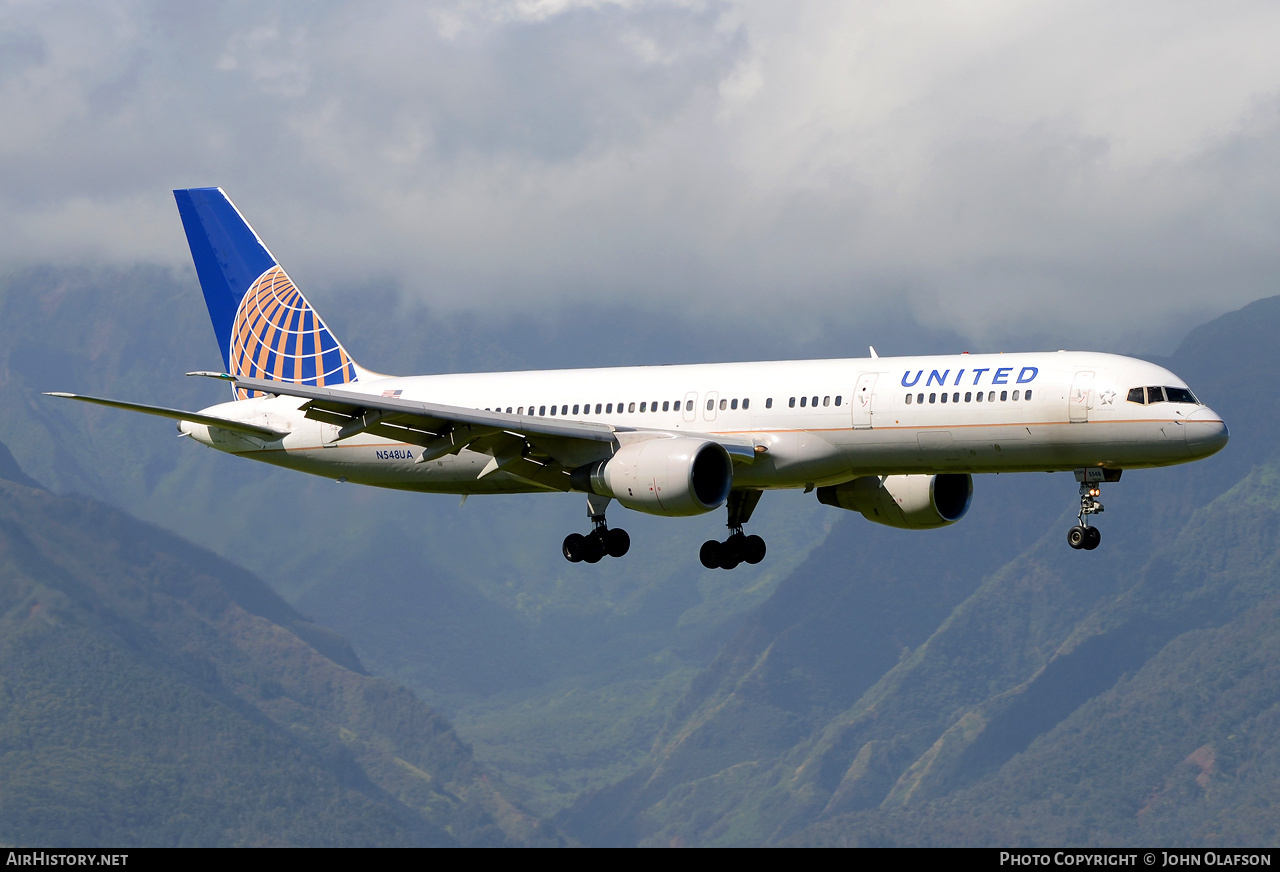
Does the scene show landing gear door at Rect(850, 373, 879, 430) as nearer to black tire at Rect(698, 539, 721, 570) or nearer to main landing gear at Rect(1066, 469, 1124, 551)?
main landing gear at Rect(1066, 469, 1124, 551)

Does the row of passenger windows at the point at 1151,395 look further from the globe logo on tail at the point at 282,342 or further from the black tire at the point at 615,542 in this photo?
the globe logo on tail at the point at 282,342

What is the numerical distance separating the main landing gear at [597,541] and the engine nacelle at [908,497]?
24.3 ft

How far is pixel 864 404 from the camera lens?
54.1 metres

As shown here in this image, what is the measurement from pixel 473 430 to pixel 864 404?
11.9m

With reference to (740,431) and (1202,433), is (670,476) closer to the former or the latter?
(740,431)

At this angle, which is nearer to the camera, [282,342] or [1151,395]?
[1151,395]

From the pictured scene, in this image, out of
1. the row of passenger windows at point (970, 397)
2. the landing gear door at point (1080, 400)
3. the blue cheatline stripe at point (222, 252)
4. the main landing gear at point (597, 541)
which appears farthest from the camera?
the blue cheatline stripe at point (222, 252)

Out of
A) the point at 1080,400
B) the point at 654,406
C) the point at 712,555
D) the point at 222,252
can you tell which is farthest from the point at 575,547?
the point at 222,252

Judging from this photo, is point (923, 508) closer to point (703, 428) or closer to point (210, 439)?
point (703, 428)

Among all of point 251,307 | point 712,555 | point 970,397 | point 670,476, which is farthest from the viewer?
point 251,307

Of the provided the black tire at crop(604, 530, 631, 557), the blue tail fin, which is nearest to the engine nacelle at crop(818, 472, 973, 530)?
the black tire at crop(604, 530, 631, 557)

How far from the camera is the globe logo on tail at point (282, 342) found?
68562 millimetres

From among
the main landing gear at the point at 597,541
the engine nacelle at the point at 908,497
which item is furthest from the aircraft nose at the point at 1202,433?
A: the main landing gear at the point at 597,541

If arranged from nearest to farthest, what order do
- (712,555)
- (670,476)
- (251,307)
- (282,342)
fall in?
(670,476) → (712,555) → (282,342) → (251,307)
